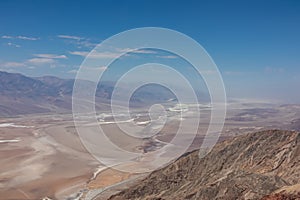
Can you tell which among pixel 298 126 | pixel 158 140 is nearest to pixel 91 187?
pixel 158 140

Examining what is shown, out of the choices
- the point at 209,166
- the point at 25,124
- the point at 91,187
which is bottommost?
the point at 91,187

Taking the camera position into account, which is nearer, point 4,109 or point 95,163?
point 95,163

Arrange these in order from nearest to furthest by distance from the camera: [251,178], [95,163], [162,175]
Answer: [251,178] < [162,175] < [95,163]

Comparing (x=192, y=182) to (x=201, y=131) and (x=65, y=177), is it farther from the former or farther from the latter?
(x=201, y=131)

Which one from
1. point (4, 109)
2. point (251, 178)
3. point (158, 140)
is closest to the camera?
point (251, 178)

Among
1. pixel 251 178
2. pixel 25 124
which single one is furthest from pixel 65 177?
pixel 25 124

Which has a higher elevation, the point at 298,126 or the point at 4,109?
the point at 4,109
